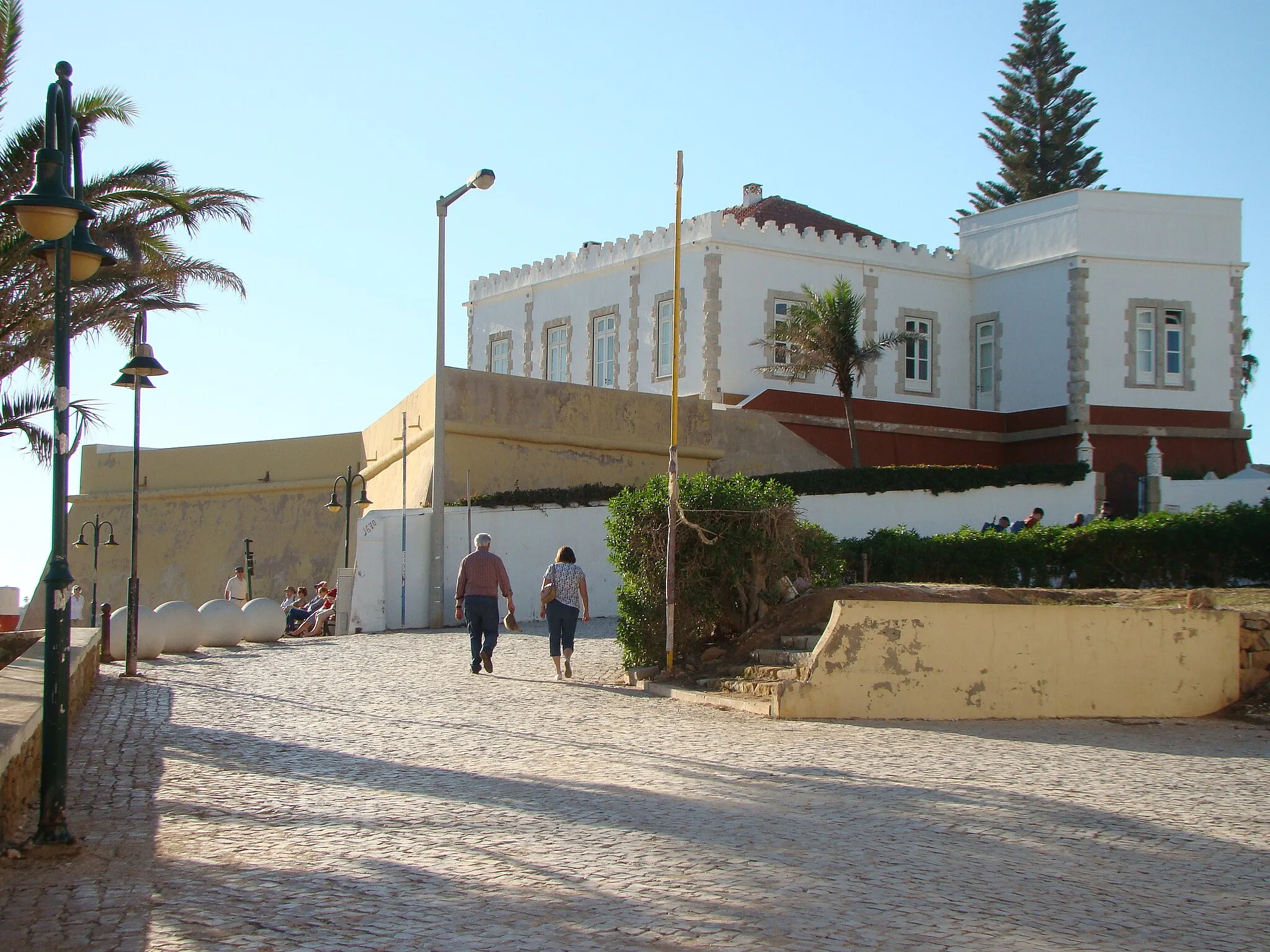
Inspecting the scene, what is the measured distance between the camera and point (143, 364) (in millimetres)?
15586

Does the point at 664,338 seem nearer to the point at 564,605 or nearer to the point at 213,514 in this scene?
the point at 213,514

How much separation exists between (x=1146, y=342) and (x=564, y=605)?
81.3 feet

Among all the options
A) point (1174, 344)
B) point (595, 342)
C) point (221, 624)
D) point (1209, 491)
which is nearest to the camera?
point (221, 624)

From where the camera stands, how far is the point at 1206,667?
13133 mm

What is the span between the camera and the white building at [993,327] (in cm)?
3334

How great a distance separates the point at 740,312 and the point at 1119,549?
17.4 m

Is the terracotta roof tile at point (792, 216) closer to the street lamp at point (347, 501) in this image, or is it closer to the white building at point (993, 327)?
the white building at point (993, 327)

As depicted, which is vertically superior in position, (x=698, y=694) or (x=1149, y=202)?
(x=1149, y=202)

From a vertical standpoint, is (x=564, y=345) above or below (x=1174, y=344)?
above

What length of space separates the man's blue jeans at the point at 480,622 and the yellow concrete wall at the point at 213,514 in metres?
20.5

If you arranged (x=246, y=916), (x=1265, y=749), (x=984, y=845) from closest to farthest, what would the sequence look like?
(x=246, y=916)
(x=984, y=845)
(x=1265, y=749)

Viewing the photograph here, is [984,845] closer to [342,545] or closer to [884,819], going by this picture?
[884,819]

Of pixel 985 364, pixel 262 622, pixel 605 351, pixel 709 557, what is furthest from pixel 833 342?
pixel 709 557

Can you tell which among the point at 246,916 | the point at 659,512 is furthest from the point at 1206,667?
the point at 246,916
